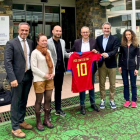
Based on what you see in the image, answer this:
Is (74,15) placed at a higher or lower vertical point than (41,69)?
higher

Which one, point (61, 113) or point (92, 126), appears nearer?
point (92, 126)

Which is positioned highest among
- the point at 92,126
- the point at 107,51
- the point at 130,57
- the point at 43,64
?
the point at 107,51

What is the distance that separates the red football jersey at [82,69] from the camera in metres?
3.64

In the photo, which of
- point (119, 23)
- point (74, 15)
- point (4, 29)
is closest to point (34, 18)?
point (74, 15)

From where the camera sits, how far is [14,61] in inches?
111

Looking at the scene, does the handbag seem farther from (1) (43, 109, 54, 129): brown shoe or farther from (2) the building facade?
(1) (43, 109, 54, 129): brown shoe

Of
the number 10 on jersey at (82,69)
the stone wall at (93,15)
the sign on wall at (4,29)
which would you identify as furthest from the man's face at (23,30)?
the stone wall at (93,15)

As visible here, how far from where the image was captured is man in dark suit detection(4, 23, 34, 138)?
8.91 feet

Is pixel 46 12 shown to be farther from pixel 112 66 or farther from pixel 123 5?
pixel 112 66

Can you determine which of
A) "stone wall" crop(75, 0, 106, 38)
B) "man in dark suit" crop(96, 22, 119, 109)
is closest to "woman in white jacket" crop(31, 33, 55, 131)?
"man in dark suit" crop(96, 22, 119, 109)

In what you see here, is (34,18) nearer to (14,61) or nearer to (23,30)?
(23,30)

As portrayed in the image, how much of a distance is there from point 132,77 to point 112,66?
0.57 meters

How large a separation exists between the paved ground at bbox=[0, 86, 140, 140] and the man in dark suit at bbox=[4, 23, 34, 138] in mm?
387

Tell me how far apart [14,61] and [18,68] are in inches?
4.8
